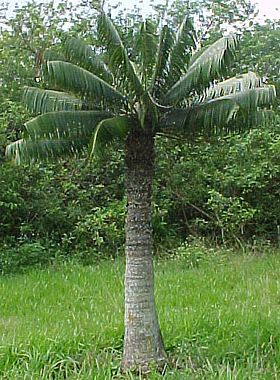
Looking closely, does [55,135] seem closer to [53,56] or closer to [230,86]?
[53,56]

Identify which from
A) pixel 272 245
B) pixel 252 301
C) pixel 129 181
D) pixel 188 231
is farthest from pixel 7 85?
pixel 129 181

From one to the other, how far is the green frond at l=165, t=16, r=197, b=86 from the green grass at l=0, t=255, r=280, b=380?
2001mm

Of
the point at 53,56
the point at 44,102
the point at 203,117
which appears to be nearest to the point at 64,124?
the point at 44,102

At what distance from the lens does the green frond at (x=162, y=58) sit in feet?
13.4

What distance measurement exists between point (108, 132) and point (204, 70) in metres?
0.74

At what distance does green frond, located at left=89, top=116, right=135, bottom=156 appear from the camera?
12.5 feet

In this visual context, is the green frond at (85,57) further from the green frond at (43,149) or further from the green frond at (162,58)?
the green frond at (43,149)

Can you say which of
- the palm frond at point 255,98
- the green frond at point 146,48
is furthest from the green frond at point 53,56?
the palm frond at point 255,98

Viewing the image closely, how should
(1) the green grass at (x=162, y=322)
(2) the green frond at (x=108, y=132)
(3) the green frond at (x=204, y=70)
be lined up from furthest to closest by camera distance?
1. (1) the green grass at (x=162, y=322)
2. (3) the green frond at (x=204, y=70)
3. (2) the green frond at (x=108, y=132)

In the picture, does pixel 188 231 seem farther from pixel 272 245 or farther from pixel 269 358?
pixel 269 358

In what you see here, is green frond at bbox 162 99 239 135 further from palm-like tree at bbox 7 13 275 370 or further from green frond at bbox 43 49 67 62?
green frond at bbox 43 49 67 62

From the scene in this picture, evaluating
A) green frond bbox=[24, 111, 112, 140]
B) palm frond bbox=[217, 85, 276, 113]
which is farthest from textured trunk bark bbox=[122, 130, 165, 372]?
palm frond bbox=[217, 85, 276, 113]

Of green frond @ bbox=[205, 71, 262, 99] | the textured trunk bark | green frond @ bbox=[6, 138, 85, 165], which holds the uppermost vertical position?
green frond @ bbox=[205, 71, 262, 99]

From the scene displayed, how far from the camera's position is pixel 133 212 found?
4.21m
